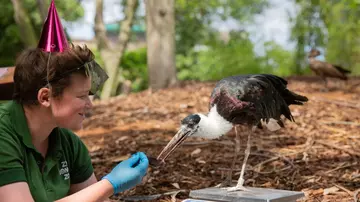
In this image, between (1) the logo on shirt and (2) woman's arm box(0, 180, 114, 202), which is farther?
(1) the logo on shirt

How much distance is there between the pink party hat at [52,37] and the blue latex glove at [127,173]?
0.67m

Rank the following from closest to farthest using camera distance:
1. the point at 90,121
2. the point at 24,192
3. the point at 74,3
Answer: the point at 24,192 < the point at 90,121 < the point at 74,3

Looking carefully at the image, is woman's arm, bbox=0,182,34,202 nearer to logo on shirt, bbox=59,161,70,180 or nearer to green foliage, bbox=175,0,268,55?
logo on shirt, bbox=59,161,70,180

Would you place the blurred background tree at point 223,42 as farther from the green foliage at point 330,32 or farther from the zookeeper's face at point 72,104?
the zookeeper's face at point 72,104

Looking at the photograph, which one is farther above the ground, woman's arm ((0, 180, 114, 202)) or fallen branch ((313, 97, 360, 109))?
woman's arm ((0, 180, 114, 202))

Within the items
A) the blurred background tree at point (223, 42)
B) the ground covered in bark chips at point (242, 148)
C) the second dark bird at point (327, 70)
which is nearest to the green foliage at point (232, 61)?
the blurred background tree at point (223, 42)

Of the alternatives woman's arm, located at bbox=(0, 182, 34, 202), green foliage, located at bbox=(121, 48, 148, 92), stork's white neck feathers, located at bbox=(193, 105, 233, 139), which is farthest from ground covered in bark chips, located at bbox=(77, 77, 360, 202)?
green foliage, located at bbox=(121, 48, 148, 92)

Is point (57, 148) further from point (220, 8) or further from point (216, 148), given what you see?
point (220, 8)

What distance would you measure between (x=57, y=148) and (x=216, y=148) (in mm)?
2847

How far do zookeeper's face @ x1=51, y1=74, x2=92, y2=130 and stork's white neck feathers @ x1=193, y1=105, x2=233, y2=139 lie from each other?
109 centimetres

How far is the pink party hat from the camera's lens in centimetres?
279

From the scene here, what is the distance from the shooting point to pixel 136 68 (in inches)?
813

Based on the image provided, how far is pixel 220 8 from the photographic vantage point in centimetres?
2202

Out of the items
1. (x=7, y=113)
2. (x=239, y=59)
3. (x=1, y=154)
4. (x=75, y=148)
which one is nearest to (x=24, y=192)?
(x=1, y=154)
